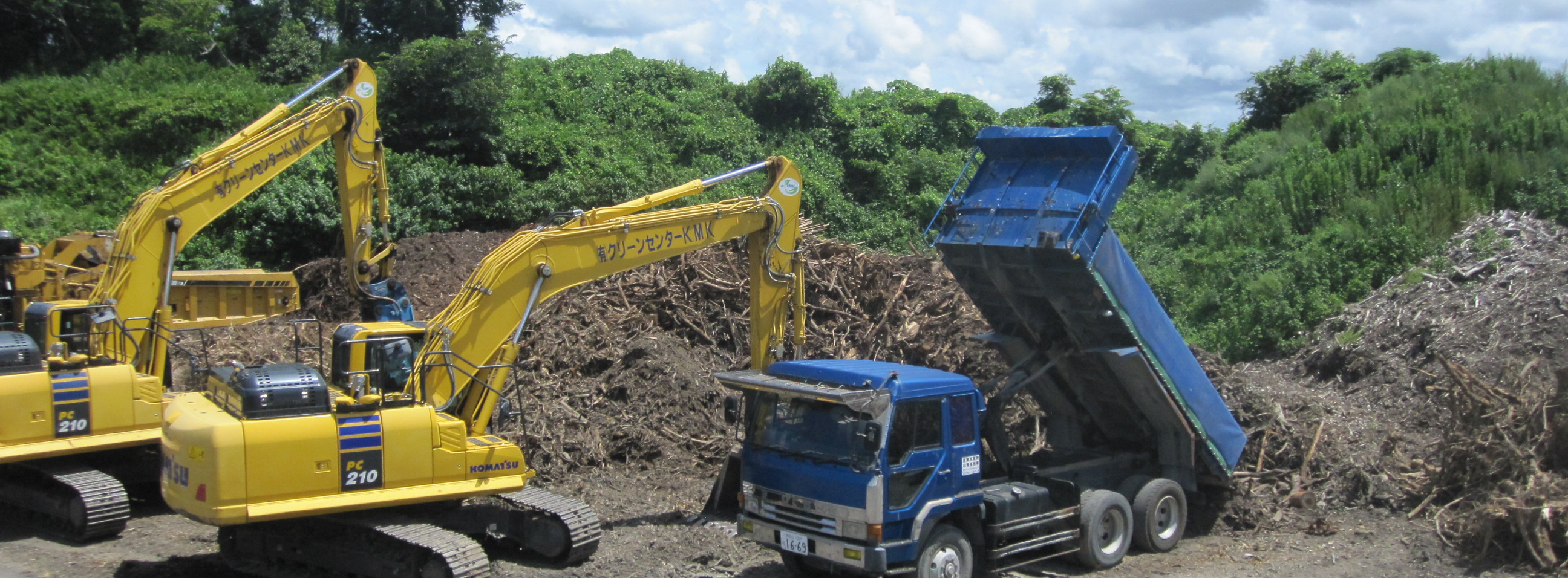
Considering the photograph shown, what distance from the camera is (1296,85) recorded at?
32094 mm

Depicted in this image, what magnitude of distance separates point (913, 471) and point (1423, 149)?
1925 cm

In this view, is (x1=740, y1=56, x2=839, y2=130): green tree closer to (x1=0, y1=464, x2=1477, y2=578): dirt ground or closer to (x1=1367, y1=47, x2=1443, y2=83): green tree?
(x1=1367, y1=47, x2=1443, y2=83): green tree

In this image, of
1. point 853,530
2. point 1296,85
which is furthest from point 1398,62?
point 853,530

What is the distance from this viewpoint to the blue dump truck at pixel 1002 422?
28.7 ft

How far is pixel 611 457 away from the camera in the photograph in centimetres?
1377

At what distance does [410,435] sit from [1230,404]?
9.24 meters

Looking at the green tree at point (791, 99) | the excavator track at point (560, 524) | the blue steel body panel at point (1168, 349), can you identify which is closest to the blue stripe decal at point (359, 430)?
the excavator track at point (560, 524)

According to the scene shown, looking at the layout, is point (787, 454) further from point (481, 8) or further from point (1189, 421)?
point (481, 8)

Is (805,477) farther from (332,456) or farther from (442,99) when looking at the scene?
(442,99)

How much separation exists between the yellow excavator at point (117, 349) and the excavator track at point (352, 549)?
2.37 m

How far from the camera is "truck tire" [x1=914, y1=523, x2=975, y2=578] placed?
895 cm

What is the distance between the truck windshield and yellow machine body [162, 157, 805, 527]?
2.16m

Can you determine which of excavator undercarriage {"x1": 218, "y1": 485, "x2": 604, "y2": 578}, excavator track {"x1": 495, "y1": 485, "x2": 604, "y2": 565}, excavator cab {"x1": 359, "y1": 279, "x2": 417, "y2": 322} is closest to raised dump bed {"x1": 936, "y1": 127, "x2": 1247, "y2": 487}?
excavator track {"x1": 495, "y1": 485, "x2": 604, "y2": 565}

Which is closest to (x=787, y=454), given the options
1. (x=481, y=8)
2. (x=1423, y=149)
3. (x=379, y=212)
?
(x=379, y=212)
